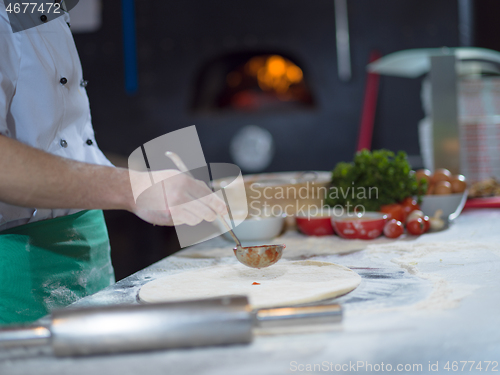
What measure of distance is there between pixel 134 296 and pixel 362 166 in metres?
0.97

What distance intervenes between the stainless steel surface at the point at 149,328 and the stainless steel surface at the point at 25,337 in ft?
0.08

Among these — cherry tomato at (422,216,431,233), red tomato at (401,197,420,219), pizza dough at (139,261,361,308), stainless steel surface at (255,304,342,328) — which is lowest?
cherry tomato at (422,216,431,233)

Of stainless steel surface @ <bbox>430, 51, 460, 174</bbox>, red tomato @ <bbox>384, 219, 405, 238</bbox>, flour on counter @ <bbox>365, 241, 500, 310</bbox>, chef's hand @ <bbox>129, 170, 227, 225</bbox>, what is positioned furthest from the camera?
stainless steel surface @ <bbox>430, 51, 460, 174</bbox>

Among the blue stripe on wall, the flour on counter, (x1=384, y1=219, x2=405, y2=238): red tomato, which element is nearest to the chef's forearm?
the flour on counter

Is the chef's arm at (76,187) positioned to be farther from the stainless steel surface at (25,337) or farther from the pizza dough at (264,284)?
the stainless steel surface at (25,337)

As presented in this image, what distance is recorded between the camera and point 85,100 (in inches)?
48.6

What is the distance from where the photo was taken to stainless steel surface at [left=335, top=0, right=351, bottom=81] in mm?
3615

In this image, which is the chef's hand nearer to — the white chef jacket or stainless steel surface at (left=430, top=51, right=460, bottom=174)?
the white chef jacket

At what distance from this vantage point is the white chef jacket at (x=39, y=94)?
989 millimetres

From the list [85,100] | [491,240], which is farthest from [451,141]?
[85,100]

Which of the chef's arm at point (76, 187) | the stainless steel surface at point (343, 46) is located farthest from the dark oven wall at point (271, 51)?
the chef's arm at point (76, 187)

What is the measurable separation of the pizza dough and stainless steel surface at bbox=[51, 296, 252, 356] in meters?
0.16

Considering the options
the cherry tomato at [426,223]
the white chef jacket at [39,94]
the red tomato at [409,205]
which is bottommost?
the cherry tomato at [426,223]

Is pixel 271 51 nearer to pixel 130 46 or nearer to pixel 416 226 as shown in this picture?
pixel 130 46
